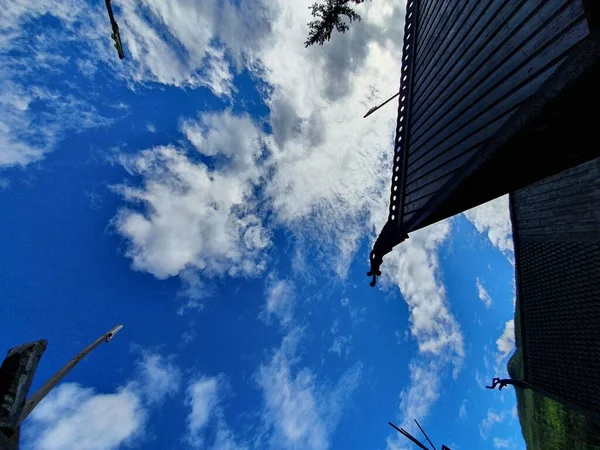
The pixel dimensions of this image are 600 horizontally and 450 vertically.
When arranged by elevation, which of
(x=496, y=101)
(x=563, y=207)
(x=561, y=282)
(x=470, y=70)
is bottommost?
(x=561, y=282)

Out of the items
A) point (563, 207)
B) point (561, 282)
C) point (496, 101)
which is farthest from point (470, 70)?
point (561, 282)

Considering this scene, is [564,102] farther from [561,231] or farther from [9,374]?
[561,231]

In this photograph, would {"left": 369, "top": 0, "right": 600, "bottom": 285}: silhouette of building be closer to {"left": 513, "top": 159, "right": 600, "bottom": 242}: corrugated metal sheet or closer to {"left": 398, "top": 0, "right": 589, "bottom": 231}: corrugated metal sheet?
{"left": 398, "top": 0, "right": 589, "bottom": 231}: corrugated metal sheet

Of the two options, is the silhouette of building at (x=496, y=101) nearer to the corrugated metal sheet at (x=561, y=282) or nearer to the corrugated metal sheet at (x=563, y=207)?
the corrugated metal sheet at (x=563, y=207)

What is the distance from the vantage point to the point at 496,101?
18.5 feet

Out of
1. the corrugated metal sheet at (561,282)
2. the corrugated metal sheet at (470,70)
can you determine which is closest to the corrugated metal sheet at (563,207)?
the corrugated metal sheet at (561,282)

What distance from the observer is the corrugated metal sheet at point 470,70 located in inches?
163

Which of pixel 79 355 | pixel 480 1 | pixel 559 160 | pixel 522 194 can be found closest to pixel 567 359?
pixel 522 194

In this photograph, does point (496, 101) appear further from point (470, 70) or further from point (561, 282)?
point (561, 282)

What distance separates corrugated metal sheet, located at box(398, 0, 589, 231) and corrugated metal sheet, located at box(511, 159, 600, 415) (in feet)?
22.8

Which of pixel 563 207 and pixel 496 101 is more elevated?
pixel 496 101

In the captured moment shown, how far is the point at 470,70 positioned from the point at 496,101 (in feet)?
7.42

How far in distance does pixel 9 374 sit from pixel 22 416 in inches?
26.8

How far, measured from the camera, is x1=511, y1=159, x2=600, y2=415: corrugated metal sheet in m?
12.9
